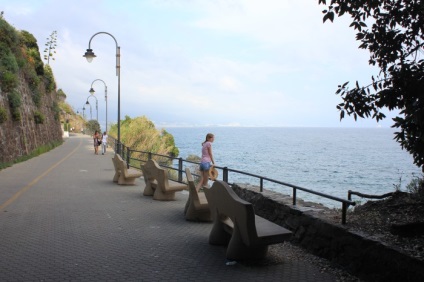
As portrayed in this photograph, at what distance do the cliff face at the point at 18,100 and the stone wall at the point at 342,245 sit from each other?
58.5 ft

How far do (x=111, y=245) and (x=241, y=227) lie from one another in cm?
221

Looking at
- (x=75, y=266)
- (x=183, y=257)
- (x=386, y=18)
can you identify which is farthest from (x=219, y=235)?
(x=386, y=18)

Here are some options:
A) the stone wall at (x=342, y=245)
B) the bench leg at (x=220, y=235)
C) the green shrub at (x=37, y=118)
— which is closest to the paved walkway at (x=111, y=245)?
the bench leg at (x=220, y=235)

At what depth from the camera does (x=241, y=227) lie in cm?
538

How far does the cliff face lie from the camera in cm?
2334

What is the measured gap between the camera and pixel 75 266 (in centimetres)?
540

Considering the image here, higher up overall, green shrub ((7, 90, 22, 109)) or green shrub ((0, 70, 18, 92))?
green shrub ((0, 70, 18, 92))

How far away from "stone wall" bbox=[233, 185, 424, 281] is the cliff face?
17.8 m

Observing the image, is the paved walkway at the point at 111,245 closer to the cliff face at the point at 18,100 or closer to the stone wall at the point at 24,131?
the stone wall at the point at 24,131

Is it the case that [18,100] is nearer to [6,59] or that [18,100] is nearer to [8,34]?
[6,59]

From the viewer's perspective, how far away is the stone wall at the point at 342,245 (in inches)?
175

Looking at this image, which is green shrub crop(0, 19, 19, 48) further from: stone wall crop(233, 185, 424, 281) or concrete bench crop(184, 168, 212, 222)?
stone wall crop(233, 185, 424, 281)

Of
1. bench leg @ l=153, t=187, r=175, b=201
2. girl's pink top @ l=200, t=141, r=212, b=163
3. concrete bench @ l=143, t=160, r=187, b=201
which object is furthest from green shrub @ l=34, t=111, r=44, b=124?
girl's pink top @ l=200, t=141, r=212, b=163

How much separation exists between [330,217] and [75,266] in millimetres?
3526
